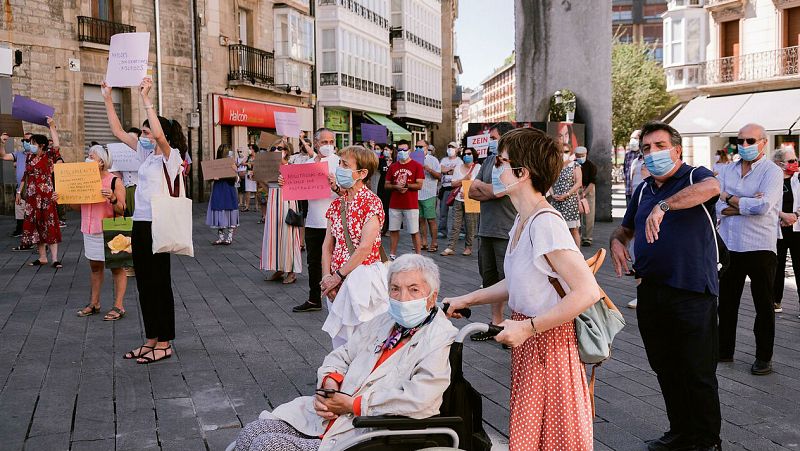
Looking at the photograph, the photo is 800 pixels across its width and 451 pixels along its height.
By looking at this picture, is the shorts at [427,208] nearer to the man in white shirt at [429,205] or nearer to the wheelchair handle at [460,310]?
the man in white shirt at [429,205]

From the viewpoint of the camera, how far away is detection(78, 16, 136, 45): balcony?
23.9m

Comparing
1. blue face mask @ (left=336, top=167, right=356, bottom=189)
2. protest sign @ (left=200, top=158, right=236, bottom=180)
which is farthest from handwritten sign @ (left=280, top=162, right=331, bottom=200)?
protest sign @ (left=200, top=158, right=236, bottom=180)

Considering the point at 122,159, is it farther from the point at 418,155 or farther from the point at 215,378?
the point at 418,155

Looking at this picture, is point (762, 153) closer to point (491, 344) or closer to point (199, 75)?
point (491, 344)

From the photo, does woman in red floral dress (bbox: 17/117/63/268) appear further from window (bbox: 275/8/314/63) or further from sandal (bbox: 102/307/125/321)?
window (bbox: 275/8/314/63)

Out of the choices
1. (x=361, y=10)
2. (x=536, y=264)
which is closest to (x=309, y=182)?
(x=536, y=264)

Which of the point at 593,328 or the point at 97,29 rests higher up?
the point at 97,29

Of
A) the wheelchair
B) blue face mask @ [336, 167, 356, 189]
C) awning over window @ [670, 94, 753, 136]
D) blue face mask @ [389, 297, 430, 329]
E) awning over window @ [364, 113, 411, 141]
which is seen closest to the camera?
the wheelchair

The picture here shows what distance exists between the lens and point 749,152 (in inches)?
228

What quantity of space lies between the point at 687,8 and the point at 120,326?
3524 centimetres

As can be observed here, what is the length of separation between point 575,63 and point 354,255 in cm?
1510

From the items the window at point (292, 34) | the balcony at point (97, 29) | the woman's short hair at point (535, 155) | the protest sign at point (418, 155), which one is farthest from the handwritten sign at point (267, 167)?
the window at point (292, 34)

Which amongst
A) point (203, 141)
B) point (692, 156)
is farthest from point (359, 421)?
point (692, 156)

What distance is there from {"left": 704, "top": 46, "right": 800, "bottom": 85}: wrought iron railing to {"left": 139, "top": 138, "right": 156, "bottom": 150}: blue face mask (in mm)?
29490
